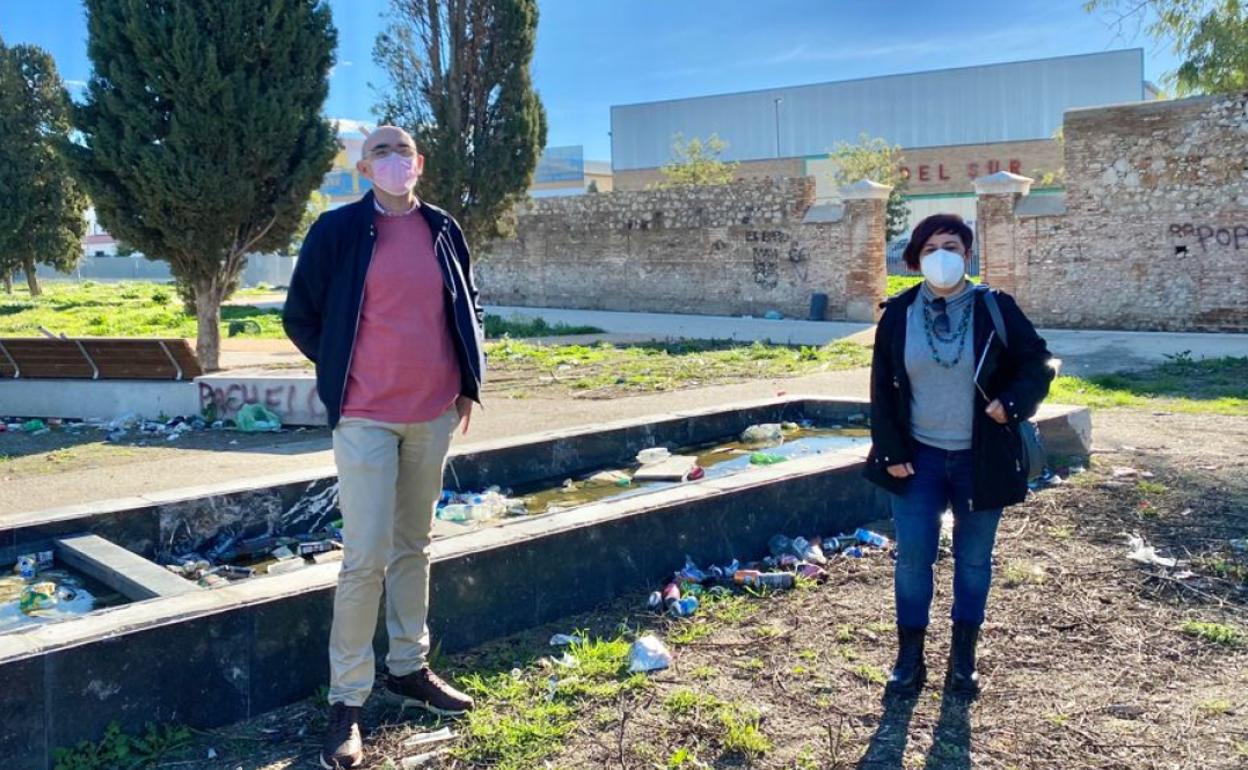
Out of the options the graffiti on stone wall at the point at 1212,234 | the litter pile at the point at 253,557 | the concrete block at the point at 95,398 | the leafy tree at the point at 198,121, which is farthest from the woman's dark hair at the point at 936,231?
the graffiti on stone wall at the point at 1212,234

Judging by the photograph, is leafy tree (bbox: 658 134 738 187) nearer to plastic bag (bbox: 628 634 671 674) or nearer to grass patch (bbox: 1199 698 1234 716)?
plastic bag (bbox: 628 634 671 674)

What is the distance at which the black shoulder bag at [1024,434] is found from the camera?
12.5 ft

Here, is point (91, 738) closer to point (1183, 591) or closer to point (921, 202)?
point (1183, 591)

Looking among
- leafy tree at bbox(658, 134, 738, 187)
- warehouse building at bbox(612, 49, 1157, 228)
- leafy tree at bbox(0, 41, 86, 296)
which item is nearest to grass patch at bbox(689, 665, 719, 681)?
leafy tree at bbox(0, 41, 86, 296)

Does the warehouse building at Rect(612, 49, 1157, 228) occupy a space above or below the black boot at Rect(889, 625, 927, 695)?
above

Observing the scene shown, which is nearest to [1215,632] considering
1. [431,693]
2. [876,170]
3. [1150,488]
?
[1150,488]

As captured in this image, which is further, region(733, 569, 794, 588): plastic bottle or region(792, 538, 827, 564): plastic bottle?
region(792, 538, 827, 564): plastic bottle

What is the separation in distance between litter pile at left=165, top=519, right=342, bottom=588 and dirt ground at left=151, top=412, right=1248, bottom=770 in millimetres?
1554

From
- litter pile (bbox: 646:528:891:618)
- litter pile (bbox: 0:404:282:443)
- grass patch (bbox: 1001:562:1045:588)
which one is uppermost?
litter pile (bbox: 0:404:282:443)

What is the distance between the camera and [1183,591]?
484cm

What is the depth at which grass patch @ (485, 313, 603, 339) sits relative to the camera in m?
20.0

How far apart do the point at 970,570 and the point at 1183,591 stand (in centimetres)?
156

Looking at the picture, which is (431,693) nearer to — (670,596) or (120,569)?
(670,596)

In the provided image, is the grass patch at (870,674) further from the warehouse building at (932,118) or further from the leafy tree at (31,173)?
the warehouse building at (932,118)
